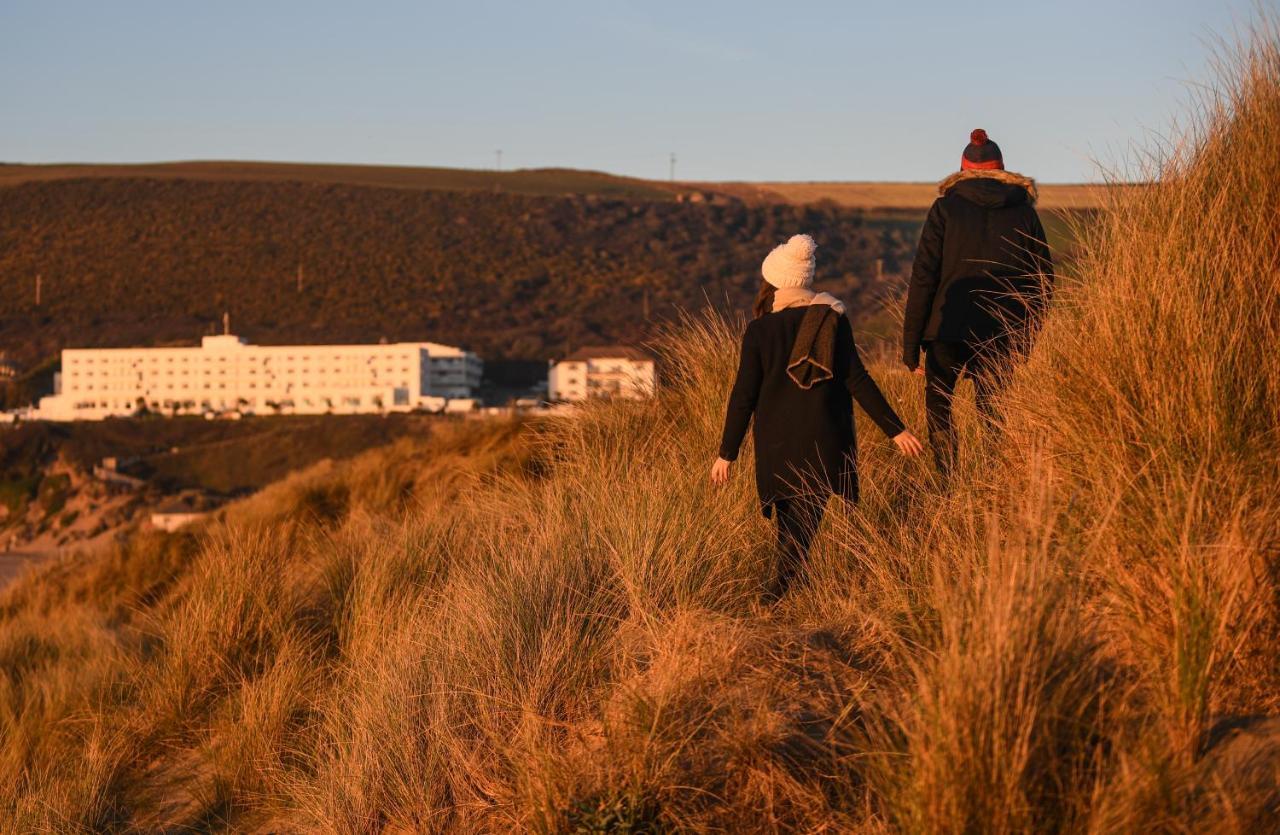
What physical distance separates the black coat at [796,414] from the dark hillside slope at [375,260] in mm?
64115

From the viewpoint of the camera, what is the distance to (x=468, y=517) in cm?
845

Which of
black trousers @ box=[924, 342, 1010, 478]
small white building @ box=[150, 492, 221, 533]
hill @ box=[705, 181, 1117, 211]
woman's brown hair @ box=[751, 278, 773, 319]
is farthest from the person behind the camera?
hill @ box=[705, 181, 1117, 211]

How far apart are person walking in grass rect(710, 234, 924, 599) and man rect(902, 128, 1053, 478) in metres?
1.02

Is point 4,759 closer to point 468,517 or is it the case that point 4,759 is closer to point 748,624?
point 468,517

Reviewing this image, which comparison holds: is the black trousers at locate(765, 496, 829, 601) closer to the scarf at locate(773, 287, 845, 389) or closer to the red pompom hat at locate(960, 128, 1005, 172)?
the scarf at locate(773, 287, 845, 389)

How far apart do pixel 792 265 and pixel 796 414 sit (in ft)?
1.98

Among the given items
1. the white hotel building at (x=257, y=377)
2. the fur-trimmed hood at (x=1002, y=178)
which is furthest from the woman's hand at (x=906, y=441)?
the white hotel building at (x=257, y=377)

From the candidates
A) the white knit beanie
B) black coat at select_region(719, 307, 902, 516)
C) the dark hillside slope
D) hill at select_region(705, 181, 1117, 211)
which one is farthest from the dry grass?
hill at select_region(705, 181, 1117, 211)

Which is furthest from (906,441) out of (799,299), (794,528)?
(799,299)

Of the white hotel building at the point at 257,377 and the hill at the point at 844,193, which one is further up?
the hill at the point at 844,193

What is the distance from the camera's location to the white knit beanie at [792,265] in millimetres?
5789

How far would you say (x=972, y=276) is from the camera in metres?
6.74

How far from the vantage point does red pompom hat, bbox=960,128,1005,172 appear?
6820mm

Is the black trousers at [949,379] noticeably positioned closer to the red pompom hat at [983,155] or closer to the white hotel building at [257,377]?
the red pompom hat at [983,155]
